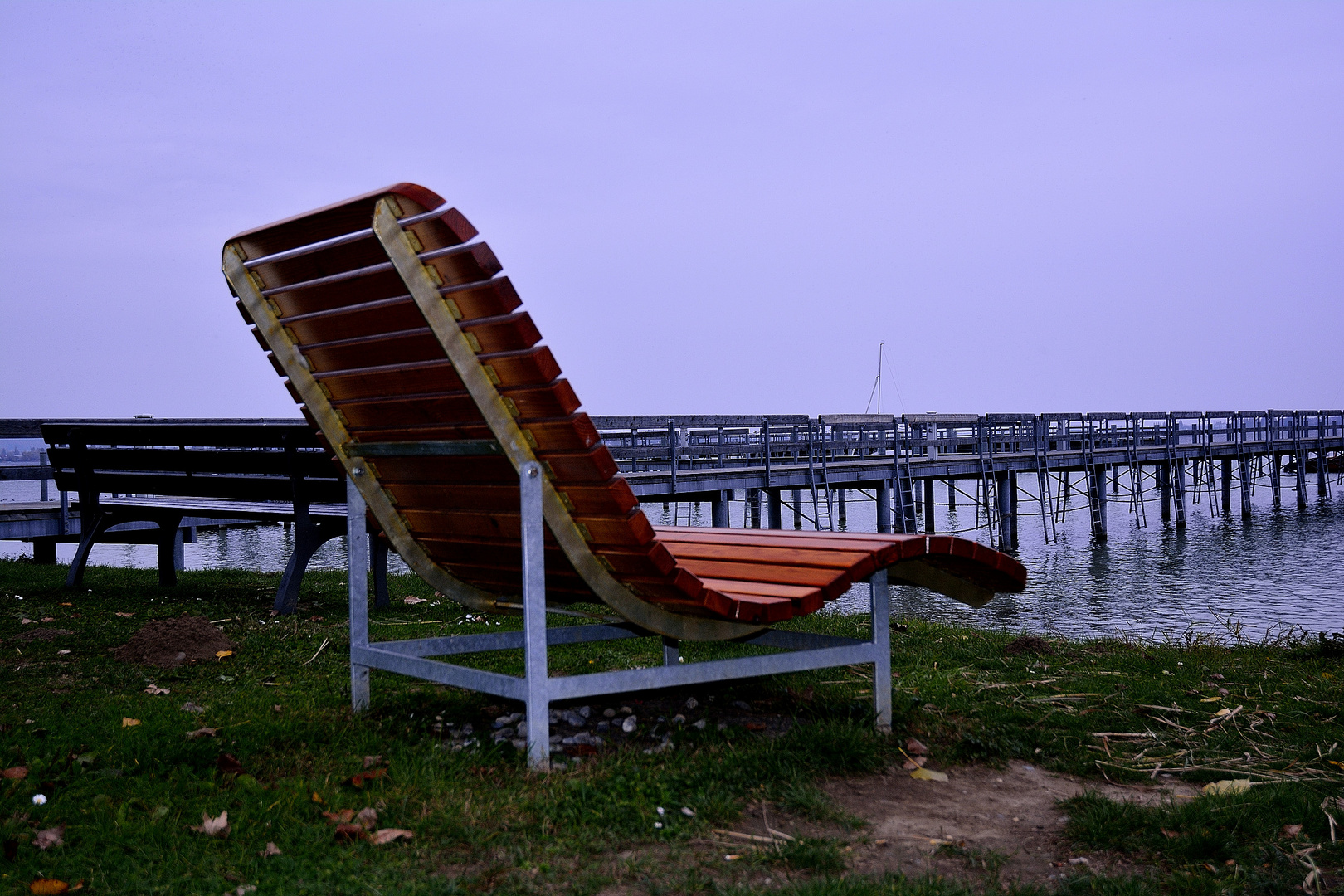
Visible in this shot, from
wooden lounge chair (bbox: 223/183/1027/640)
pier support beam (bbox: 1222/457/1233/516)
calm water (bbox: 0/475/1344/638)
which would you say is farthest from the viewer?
pier support beam (bbox: 1222/457/1233/516)

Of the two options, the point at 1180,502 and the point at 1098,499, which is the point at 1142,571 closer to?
the point at 1098,499

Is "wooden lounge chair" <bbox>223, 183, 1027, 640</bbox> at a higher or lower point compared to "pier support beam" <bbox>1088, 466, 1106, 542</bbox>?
higher

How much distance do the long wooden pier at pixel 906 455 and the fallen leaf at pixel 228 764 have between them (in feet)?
35.2

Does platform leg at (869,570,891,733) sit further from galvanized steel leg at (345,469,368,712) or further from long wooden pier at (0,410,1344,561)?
long wooden pier at (0,410,1344,561)

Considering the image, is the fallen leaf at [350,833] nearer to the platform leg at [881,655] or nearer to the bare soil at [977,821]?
the bare soil at [977,821]

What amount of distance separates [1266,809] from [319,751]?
2.59m

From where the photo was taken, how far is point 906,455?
2103 cm

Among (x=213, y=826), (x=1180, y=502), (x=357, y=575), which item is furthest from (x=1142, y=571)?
(x=213, y=826)

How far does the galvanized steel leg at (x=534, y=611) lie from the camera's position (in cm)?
285

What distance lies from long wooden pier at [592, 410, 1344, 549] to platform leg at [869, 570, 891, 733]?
10.2 metres

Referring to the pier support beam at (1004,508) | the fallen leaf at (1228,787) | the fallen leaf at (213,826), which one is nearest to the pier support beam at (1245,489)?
the pier support beam at (1004,508)

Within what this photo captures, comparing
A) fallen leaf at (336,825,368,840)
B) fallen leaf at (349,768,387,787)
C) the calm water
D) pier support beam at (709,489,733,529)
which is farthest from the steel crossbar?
pier support beam at (709,489,733,529)

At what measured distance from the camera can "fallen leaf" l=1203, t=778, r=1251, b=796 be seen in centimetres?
297

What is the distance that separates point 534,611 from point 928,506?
22.6 m
